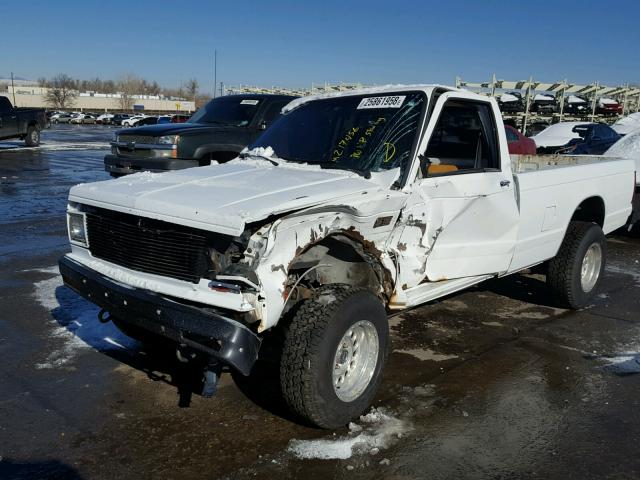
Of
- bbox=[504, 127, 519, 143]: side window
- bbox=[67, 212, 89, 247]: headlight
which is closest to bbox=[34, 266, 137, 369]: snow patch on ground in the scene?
bbox=[67, 212, 89, 247]: headlight

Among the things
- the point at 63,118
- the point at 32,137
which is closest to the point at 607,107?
the point at 32,137

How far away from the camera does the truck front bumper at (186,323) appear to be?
3039 millimetres

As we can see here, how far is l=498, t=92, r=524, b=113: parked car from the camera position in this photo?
2634cm

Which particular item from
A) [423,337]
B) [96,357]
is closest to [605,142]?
[423,337]

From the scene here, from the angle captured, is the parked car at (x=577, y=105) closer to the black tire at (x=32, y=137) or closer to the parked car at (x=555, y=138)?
the parked car at (x=555, y=138)

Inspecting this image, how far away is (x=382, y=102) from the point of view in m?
4.55

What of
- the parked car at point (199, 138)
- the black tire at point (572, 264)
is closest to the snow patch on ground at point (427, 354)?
the black tire at point (572, 264)

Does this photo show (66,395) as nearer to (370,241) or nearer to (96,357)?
(96,357)

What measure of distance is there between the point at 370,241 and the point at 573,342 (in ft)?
8.22

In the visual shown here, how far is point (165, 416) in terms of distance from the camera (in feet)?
12.2

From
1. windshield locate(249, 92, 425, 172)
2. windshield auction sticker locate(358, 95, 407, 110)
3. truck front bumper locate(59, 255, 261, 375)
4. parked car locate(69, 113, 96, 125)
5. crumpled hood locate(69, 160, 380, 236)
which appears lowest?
parked car locate(69, 113, 96, 125)

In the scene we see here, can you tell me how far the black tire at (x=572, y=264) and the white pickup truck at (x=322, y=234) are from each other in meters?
0.33

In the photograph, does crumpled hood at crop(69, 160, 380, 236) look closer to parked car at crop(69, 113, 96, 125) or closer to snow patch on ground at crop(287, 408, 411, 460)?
snow patch on ground at crop(287, 408, 411, 460)

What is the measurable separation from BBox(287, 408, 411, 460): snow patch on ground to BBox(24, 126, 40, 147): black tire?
22994 millimetres
